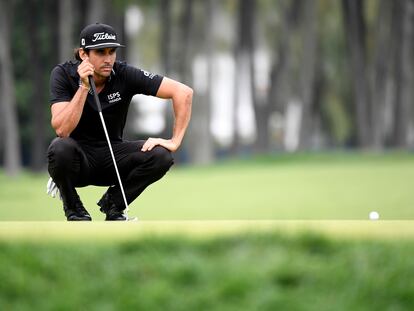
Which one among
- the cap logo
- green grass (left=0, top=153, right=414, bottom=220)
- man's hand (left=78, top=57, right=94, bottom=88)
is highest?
the cap logo

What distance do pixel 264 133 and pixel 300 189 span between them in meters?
23.5

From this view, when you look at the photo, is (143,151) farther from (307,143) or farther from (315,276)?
(307,143)

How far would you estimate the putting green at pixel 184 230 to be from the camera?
7156 mm

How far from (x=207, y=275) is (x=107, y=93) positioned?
372 centimetres

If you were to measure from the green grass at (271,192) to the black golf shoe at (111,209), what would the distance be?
5.26 metres

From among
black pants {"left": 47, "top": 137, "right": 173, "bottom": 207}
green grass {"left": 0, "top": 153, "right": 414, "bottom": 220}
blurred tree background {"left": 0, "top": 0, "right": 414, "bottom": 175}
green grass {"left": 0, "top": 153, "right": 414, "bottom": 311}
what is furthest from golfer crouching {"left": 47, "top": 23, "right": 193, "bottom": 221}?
blurred tree background {"left": 0, "top": 0, "right": 414, "bottom": 175}

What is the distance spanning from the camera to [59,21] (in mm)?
36250

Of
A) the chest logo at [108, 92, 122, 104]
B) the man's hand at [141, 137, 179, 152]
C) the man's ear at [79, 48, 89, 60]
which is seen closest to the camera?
the man's ear at [79, 48, 89, 60]

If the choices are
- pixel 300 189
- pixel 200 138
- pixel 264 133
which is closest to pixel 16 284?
pixel 300 189

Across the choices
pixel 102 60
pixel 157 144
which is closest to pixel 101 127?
pixel 157 144

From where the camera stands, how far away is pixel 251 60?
46.9 metres

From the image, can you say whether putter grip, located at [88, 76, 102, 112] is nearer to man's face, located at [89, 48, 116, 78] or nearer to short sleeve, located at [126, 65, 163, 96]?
man's face, located at [89, 48, 116, 78]

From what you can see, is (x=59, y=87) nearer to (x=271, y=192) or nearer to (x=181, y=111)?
(x=181, y=111)

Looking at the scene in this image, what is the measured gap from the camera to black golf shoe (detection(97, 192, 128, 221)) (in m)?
10.4
